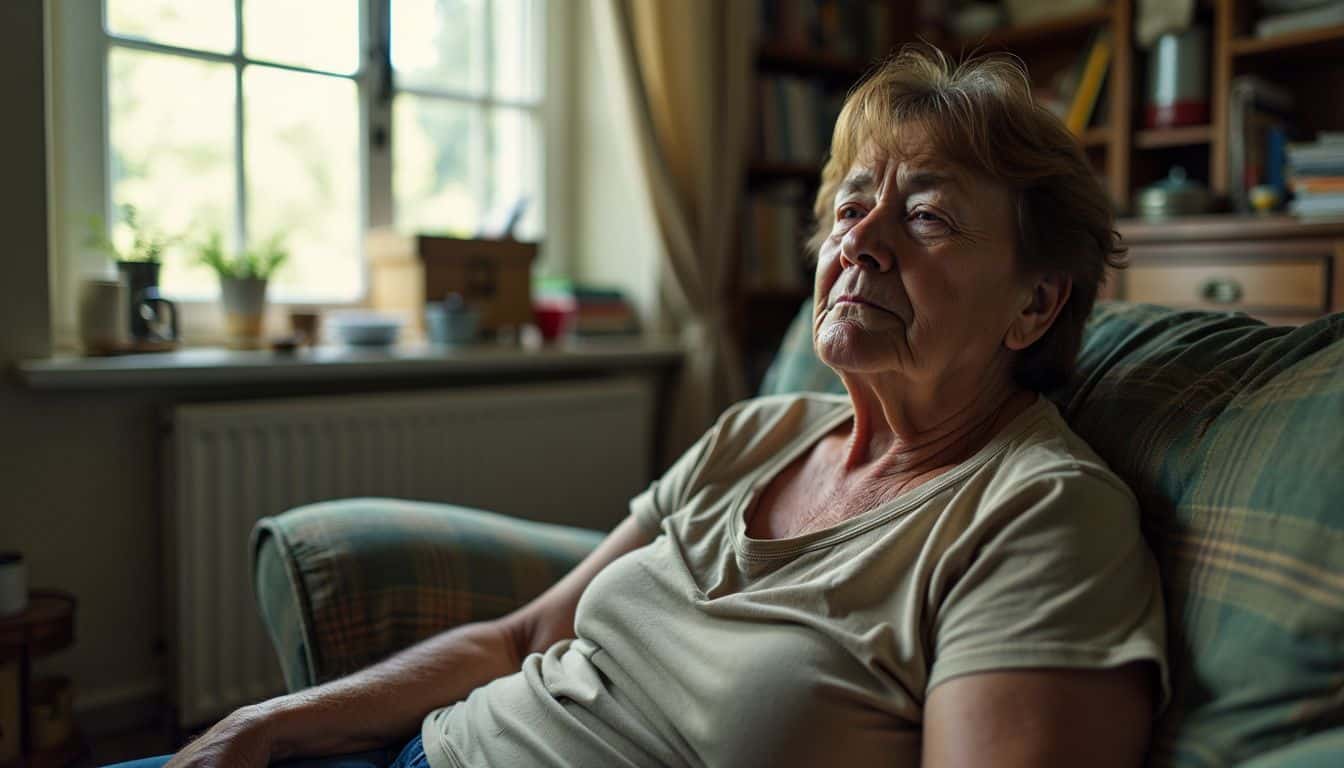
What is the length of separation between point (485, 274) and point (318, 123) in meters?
0.52

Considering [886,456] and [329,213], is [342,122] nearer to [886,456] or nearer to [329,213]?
[329,213]

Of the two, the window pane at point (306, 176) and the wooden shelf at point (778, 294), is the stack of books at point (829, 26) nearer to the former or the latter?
the wooden shelf at point (778, 294)

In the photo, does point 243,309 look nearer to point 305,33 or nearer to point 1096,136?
point 305,33

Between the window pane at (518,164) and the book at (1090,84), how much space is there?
1479 millimetres

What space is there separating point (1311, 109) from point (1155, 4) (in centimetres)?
49

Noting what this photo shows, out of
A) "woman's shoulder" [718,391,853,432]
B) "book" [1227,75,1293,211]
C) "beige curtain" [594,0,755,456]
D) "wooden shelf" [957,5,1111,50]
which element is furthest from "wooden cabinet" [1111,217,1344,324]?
"woman's shoulder" [718,391,853,432]

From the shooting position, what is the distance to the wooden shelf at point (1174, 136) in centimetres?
265

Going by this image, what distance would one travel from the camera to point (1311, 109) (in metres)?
2.72

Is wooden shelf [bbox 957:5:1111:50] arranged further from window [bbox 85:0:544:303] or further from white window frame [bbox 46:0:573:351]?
white window frame [bbox 46:0:573:351]

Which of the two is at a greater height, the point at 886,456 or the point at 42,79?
the point at 42,79

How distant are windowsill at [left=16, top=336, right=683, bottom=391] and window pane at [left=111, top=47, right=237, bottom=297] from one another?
0.26m

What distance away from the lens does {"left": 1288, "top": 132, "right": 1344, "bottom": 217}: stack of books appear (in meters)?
2.24

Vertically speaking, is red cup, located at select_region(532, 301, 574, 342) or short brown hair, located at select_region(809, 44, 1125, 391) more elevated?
short brown hair, located at select_region(809, 44, 1125, 391)

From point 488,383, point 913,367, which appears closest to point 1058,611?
point 913,367
